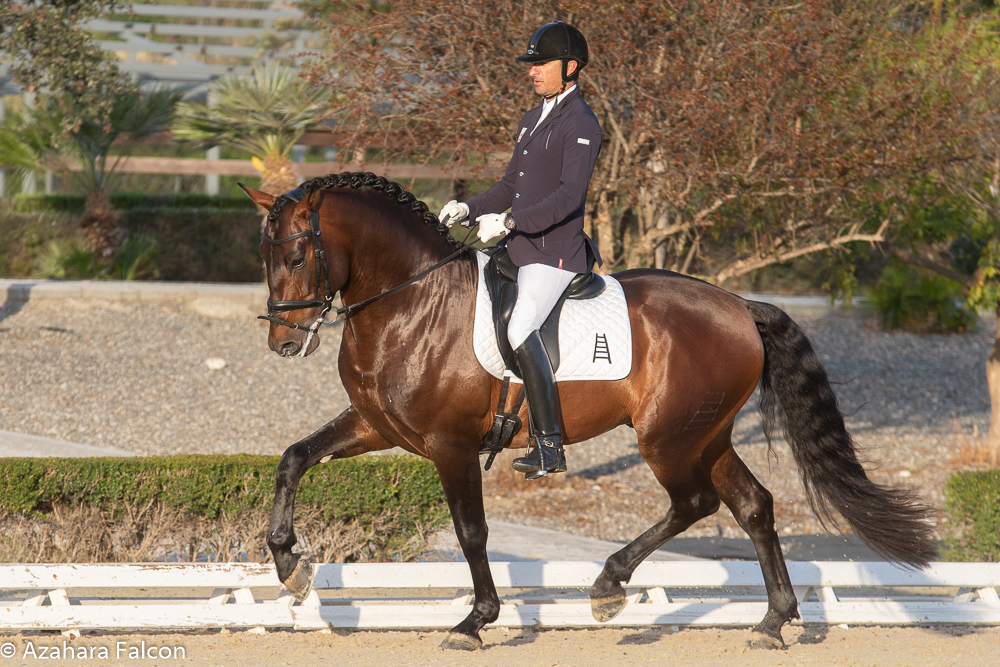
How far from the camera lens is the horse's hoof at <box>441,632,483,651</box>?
4.32 meters

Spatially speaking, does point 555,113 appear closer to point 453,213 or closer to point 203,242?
→ point 453,213

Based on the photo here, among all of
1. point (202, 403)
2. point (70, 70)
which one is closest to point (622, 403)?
point (202, 403)

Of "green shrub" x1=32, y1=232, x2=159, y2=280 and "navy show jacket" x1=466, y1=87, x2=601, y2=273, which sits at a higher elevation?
"navy show jacket" x1=466, y1=87, x2=601, y2=273

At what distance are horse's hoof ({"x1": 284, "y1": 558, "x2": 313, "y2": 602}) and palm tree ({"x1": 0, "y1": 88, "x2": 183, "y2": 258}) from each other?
428 inches

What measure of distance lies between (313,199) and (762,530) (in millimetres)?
2746

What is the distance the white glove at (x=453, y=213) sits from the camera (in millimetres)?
4290

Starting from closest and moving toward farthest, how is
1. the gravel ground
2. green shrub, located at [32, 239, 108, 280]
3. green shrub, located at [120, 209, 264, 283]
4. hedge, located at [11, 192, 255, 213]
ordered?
the gravel ground, green shrub, located at [32, 239, 108, 280], green shrub, located at [120, 209, 264, 283], hedge, located at [11, 192, 255, 213]

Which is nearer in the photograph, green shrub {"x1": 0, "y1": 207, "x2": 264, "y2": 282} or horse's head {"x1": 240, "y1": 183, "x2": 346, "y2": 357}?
horse's head {"x1": 240, "y1": 183, "x2": 346, "y2": 357}

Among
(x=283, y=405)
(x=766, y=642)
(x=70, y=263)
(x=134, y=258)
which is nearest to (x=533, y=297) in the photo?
(x=766, y=642)

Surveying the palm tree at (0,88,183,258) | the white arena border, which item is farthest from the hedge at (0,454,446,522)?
the palm tree at (0,88,183,258)

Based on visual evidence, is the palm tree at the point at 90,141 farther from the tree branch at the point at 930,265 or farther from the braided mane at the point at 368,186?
the braided mane at the point at 368,186

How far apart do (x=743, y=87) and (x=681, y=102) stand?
21.4 inches

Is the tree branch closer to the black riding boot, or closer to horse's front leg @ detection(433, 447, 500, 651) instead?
the black riding boot

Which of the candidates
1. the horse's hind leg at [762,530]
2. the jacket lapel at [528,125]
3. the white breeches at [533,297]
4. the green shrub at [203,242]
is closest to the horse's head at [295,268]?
the white breeches at [533,297]
